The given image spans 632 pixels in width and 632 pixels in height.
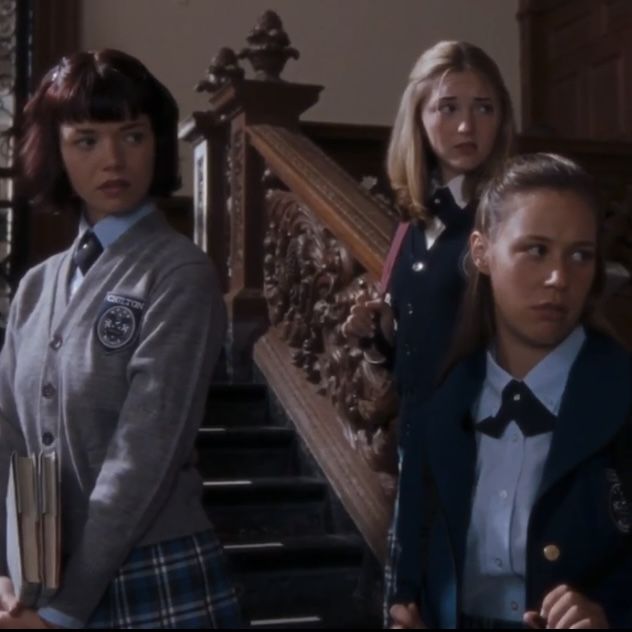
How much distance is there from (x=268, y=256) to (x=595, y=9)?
3661 millimetres

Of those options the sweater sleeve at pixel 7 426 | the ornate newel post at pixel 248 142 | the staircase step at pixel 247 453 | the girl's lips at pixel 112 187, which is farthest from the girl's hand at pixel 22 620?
the ornate newel post at pixel 248 142

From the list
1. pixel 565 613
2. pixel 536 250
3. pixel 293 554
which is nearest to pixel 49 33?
pixel 293 554

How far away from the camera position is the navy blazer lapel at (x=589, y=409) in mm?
1542

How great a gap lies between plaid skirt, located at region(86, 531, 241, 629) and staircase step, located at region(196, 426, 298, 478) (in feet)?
7.13

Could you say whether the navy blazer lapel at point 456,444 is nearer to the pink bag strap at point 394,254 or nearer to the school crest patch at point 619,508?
the school crest patch at point 619,508

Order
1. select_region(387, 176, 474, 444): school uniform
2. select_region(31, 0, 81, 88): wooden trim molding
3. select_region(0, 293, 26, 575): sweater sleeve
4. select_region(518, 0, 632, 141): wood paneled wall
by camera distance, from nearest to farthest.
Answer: select_region(0, 293, 26, 575): sweater sleeve, select_region(387, 176, 474, 444): school uniform, select_region(31, 0, 81, 88): wooden trim molding, select_region(518, 0, 632, 141): wood paneled wall

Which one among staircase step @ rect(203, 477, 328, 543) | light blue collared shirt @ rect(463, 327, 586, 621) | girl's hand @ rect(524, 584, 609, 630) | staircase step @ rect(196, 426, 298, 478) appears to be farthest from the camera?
staircase step @ rect(196, 426, 298, 478)

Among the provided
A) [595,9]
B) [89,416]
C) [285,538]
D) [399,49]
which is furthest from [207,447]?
[595,9]

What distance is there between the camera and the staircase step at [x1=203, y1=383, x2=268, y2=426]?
4242mm

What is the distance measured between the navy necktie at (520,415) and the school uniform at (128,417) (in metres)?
0.39

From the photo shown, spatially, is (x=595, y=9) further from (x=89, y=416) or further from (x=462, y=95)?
(x=89, y=416)

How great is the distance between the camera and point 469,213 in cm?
218

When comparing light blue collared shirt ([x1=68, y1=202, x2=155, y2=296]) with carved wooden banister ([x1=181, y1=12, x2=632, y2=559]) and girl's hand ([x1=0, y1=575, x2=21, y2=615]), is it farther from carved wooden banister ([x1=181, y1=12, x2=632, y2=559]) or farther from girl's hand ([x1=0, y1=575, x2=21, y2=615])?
carved wooden banister ([x1=181, y1=12, x2=632, y2=559])

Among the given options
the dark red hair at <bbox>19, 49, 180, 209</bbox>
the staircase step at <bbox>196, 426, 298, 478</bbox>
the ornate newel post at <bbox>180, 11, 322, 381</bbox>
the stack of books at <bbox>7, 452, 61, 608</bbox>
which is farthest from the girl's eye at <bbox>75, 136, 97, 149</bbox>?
the ornate newel post at <bbox>180, 11, 322, 381</bbox>
